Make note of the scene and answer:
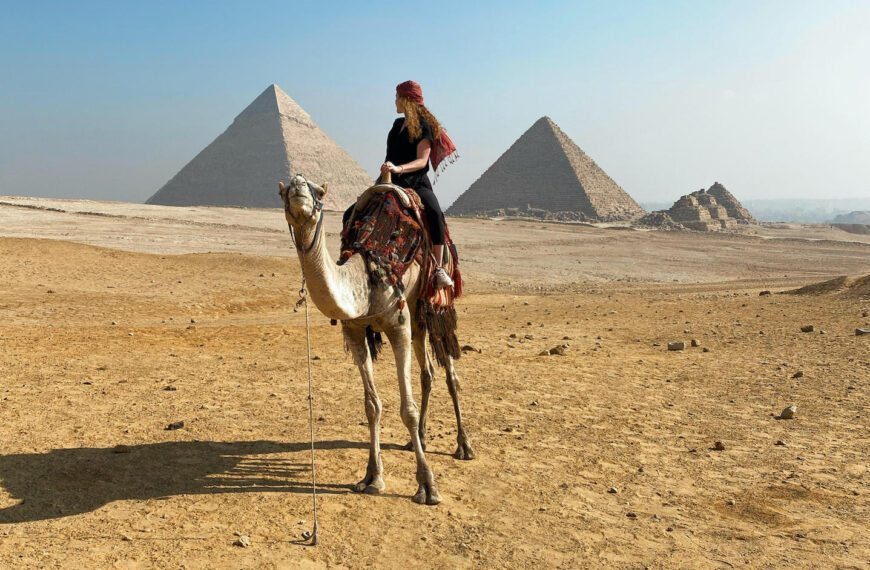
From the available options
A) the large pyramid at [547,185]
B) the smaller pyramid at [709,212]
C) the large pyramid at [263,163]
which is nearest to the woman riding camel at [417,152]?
the smaller pyramid at [709,212]

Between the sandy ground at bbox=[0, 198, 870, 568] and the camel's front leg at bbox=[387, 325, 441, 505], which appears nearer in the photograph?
the sandy ground at bbox=[0, 198, 870, 568]

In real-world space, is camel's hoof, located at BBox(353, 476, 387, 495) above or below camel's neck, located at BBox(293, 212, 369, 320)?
below

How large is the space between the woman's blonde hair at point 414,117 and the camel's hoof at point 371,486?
250 centimetres

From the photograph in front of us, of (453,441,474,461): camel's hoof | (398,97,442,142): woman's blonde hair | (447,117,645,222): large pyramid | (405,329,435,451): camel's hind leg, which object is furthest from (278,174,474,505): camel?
(447,117,645,222): large pyramid

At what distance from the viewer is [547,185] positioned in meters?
93.3

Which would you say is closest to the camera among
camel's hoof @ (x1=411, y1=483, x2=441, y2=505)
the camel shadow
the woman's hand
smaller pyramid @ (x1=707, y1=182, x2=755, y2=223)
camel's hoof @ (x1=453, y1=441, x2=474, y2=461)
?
the camel shadow

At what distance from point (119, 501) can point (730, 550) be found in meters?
3.64

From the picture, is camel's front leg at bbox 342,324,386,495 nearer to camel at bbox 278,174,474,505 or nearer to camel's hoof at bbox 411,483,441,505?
camel at bbox 278,174,474,505

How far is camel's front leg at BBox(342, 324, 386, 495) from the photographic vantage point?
4758 mm

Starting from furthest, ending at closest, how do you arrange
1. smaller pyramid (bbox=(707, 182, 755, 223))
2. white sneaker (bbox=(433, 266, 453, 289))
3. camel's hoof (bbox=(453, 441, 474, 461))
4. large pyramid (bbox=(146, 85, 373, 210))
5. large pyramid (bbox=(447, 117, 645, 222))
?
1. large pyramid (bbox=(146, 85, 373, 210))
2. large pyramid (bbox=(447, 117, 645, 222))
3. smaller pyramid (bbox=(707, 182, 755, 223))
4. camel's hoof (bbox=(453, 441, 474, 461))
5. white sneaker (bbox=(433, 266, 453, 289))

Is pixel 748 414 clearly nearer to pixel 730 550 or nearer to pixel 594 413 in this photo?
pixel 594 413

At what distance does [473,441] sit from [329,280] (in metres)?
2.43

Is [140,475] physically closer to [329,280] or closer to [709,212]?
[329,280]

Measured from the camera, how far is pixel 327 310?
424 cm
